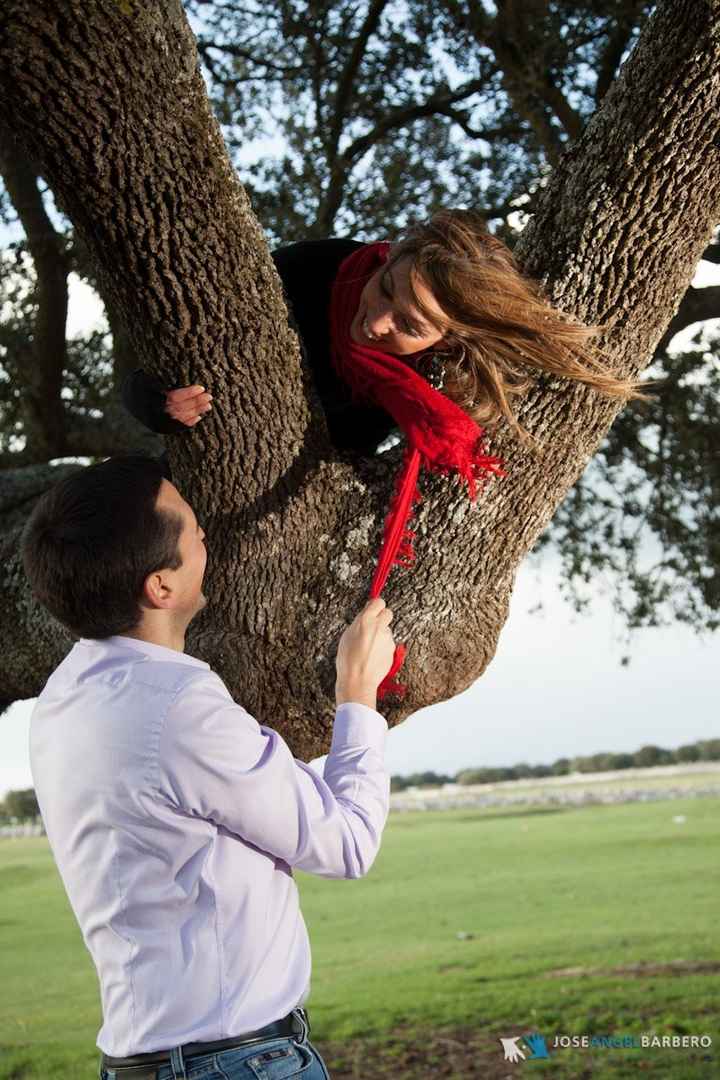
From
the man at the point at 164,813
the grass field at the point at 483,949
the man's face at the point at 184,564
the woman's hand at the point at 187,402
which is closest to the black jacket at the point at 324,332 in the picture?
the woman's hand at the point at 187,402

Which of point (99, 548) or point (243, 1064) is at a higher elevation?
point (99, 548)

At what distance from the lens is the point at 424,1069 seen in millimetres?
7367

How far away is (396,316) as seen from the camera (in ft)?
8.95

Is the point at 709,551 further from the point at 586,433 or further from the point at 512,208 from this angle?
the point at 586,433

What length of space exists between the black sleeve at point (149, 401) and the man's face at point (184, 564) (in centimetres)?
88

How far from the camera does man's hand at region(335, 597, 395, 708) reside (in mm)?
2297

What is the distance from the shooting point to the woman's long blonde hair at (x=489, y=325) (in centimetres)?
264

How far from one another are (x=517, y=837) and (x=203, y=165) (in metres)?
14.4

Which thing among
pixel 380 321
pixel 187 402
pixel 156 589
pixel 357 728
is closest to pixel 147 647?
pixel 156 589

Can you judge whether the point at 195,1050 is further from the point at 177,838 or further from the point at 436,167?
the point at 436,167

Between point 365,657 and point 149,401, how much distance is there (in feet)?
3.11

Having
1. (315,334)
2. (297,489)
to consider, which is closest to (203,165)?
(315,334)

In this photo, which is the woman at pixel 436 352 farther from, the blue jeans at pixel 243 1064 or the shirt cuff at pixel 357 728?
the blue jeans at pixel 243 1064

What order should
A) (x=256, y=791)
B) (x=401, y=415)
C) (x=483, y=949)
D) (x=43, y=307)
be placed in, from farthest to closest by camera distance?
(x=483, y=949) < (x=43, y=307) < (x=401, y=415) < (x=256, y=791)
